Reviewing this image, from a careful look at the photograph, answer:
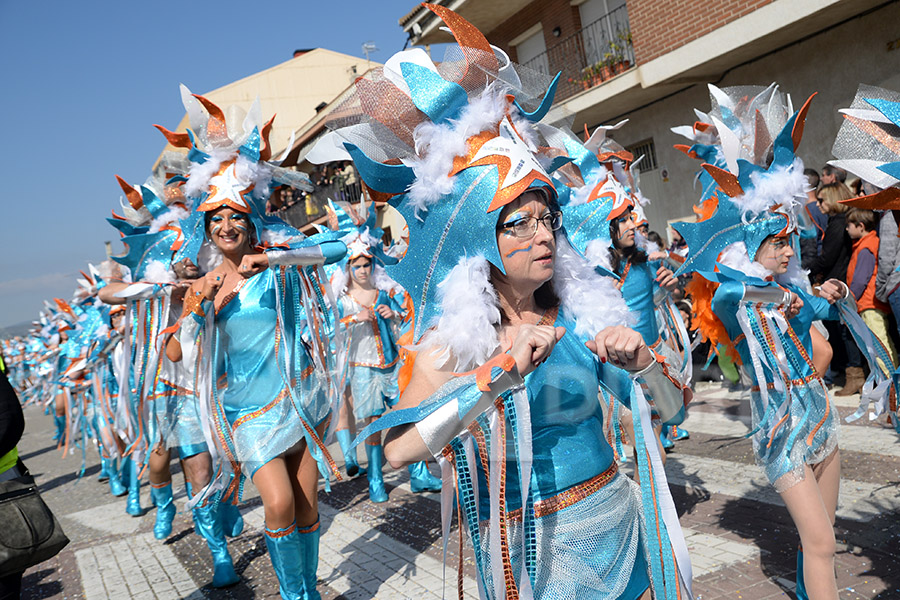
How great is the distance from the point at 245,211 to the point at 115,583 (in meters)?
3.13

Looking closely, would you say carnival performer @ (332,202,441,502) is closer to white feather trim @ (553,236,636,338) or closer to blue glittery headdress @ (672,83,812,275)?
blue glittery headdress @ (672,83,812,275)

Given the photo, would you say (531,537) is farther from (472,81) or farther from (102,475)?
(102,475)

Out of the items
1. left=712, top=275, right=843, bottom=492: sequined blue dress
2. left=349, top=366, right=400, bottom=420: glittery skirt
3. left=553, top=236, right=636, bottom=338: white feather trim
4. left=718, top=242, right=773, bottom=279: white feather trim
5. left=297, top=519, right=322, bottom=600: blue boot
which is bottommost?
left=297, top=519, right=322, bottom=600: blue boot

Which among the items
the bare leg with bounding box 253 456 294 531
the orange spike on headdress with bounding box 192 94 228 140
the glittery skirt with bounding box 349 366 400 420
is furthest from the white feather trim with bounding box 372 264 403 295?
the bare leg with bounding box 253 456 294 531

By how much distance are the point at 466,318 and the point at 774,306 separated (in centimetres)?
192

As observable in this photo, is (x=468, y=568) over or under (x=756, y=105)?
under

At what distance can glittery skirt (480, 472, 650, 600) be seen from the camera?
6.96ft

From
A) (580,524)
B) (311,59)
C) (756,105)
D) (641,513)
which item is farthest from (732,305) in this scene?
(311,59)

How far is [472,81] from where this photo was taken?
239 cm

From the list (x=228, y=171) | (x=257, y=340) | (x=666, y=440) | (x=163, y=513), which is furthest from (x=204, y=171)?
(x=666, y=440)

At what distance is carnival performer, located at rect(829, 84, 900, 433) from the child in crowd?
4.79m

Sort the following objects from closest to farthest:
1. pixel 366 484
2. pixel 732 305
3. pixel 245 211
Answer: pixel 732 305, pixel 245 211, pixel 366 484

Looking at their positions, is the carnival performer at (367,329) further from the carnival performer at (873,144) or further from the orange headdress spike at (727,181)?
the carnival performer at (873,144)

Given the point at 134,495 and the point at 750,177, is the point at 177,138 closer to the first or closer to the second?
the point at 750,177
